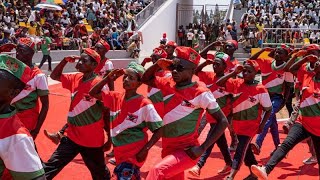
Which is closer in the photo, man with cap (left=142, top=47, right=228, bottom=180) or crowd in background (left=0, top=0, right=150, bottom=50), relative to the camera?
man with cap (left=142, top=47, right=228, bottom=180)

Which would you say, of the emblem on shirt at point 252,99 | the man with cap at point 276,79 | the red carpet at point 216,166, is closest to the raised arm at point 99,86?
the red carpet at point 216,166

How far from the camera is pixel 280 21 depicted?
27.1 m

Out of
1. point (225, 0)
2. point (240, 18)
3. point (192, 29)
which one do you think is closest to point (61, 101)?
point (192, 29)

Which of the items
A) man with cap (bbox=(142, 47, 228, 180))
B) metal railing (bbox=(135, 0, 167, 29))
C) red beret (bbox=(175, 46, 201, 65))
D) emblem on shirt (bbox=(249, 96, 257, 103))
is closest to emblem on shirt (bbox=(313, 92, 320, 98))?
emblem on shirt (bbox=(249, 96, 257, 103))

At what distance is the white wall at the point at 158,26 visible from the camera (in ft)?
85.1

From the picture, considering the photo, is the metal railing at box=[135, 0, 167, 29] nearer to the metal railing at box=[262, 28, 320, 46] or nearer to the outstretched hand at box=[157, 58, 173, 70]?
the metal railing at box=[262, 28, 320, 46]

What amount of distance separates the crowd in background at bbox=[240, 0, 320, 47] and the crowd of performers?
15.3 meters

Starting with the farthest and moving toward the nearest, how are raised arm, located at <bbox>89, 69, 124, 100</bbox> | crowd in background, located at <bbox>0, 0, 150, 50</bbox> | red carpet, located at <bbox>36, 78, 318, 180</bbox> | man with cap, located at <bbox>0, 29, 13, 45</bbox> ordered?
crowd in background, located at <bbox>0, 0, 150, 50</bbox> < man with cap, located at <bbox>0, 29, 13, 45</bbox> < red carpet, located at <bbox>36, 78, 318, 180</bbox> < raised arm, located at <bbox>89, 69, 124, 100</bbox>

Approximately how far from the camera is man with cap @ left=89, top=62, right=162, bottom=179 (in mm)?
4734

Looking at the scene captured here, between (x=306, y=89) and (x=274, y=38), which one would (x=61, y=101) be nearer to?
(x=306, y=89)

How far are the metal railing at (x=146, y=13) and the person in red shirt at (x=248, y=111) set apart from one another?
19.6 metres

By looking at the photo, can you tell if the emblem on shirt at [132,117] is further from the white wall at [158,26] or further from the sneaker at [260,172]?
the white wall at [158,26]

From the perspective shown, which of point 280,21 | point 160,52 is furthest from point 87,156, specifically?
point 280,21

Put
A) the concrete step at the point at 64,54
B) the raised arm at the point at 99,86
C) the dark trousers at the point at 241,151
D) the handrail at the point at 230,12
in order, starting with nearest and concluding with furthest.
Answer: the raised arm at the point at 99,86, the dark trousers at the point at 241,151, the concrete step at the point at 64,54, the handrail at the point at 230,12
